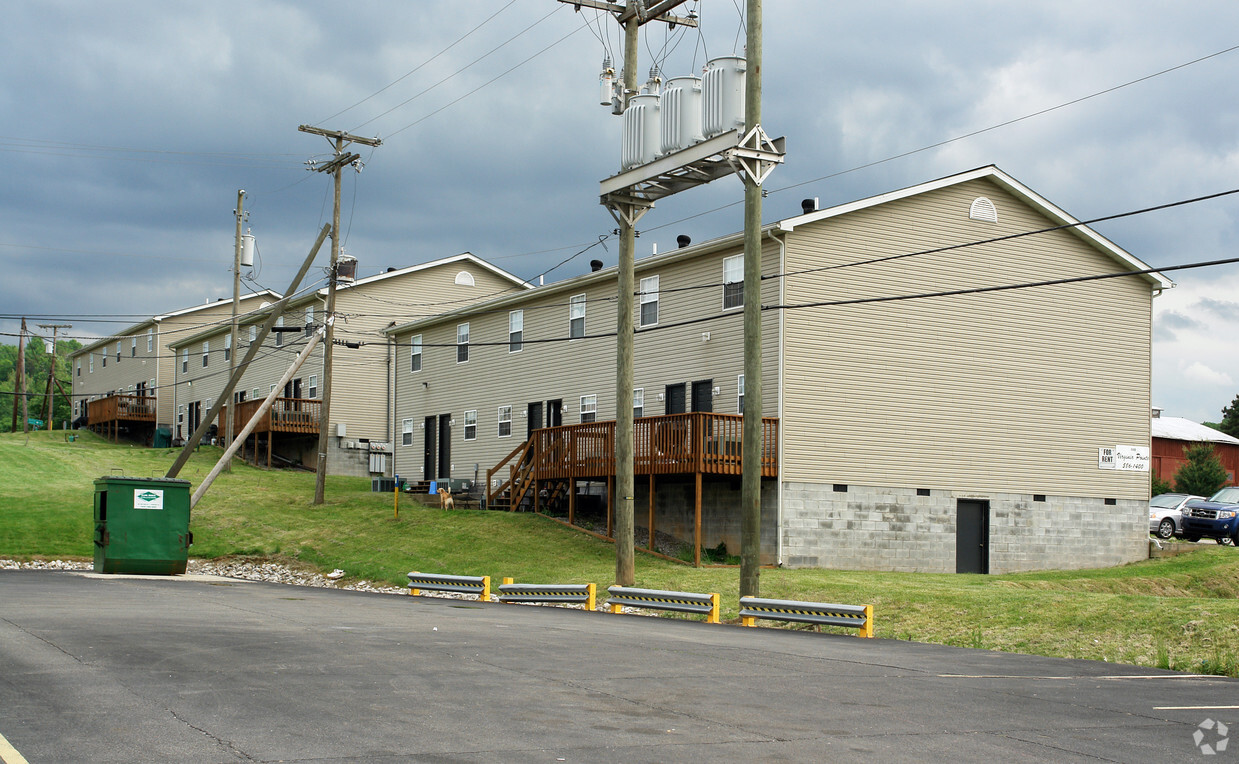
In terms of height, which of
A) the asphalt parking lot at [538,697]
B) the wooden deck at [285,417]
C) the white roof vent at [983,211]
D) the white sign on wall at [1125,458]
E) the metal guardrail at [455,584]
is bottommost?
the metal guardrail at [455,584]

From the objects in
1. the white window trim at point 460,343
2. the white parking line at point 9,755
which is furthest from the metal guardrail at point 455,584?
the white window trim at point 460,343

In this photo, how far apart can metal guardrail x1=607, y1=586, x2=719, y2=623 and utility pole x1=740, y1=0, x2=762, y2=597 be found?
721mm

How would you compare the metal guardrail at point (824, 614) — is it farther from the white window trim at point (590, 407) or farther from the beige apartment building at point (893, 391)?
the white window trim at point (590, 407)

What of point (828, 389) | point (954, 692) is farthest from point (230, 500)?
point (954, 692)

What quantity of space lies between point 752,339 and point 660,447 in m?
9.22

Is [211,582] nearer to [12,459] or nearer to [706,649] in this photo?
[706,649]

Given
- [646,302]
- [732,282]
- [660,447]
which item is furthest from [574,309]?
[660,447]

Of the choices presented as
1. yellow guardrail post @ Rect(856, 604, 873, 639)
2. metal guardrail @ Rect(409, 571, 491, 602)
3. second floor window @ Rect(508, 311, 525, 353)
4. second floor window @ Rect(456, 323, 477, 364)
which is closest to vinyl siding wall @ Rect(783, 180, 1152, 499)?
metal guardrail @ Rect(409, 571, 491, 602)

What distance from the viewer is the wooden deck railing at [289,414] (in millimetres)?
49500

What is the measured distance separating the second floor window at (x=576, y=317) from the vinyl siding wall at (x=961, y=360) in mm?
8547

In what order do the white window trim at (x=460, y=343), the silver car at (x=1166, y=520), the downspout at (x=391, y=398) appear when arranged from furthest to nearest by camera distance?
the downspout at (x=391, y=398) → the white window trim at (x=460, y=343) → the silver car at (x=1166, y=520)

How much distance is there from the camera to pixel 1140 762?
7680mm

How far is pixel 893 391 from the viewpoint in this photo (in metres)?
28.6

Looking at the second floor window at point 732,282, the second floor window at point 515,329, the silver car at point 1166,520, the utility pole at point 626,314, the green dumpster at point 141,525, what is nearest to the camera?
the utility pole at point 626,314
